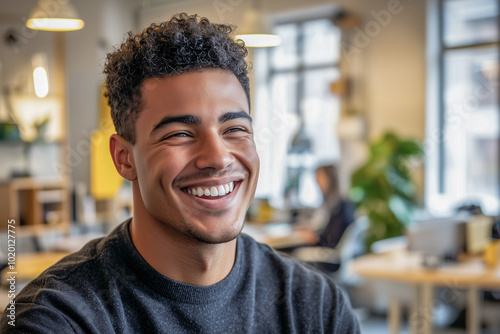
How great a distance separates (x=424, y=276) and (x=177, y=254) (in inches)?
112

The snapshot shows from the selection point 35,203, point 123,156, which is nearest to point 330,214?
point 35,203

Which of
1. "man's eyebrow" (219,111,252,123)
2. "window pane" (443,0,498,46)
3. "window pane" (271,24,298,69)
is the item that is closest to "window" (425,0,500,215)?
"window pane" (443,0,498,46)

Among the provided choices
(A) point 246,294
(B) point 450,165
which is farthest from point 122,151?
(B) point 450,165

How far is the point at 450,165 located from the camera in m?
6.45

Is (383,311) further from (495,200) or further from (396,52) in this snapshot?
(396,52)

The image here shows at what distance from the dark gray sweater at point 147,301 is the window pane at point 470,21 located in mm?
5648

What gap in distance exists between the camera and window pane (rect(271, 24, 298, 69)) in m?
7.32

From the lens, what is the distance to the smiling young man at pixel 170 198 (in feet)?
3.68

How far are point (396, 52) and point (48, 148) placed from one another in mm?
3917

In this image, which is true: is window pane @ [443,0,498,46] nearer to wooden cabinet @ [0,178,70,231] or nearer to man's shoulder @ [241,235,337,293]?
wooden cabinet @ [0,178,70,231]

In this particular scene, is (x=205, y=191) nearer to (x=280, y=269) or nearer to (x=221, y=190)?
(x=221, y=190)

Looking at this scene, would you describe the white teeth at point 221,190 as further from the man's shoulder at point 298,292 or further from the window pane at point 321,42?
the window pane at point 321,42

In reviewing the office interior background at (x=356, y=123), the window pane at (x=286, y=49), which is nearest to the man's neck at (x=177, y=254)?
the office interior background at (x=356, y=123)

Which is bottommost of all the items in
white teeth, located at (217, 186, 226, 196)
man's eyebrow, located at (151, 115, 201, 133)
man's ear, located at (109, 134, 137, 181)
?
white teeth, located at (217, 186, 226, 196)
